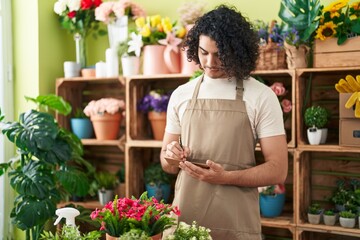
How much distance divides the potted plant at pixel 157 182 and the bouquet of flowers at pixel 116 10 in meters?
1.08

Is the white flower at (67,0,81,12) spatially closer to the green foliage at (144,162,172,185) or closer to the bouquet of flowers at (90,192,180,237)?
the green foliage at (144,162,172,185)

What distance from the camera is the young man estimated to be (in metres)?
1.73

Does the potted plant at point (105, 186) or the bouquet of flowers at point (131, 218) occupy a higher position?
the bouquet of flowers at point (131, 218)

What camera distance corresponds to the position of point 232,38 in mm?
1752

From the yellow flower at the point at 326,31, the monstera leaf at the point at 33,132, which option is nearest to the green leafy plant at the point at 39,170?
the monstera leaf at the point at 33,132

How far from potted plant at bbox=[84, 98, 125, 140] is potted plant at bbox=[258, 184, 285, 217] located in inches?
44.7

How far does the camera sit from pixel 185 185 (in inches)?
72.7

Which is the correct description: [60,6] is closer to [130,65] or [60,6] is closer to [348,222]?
[130,65]

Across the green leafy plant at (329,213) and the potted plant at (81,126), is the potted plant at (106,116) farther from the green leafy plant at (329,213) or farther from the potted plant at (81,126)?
the green leafy plant at (329,213)

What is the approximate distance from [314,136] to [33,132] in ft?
5.48

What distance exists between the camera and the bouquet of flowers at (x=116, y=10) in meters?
3.20

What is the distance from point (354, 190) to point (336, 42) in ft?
2.95

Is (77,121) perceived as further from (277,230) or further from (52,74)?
(277,230)

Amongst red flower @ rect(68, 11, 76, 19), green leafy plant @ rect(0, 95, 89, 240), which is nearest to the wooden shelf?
green leafy plant @ rect(0, 95, 89, 240)
